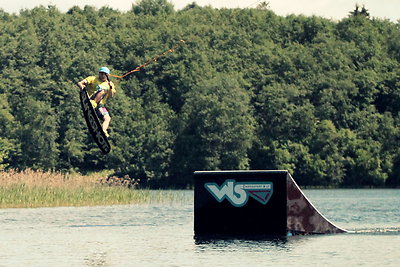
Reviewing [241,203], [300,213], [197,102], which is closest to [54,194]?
[241,203]

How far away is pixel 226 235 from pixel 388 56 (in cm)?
9004

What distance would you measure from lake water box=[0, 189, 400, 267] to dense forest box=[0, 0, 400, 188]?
50.5 m

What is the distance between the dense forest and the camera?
9188 centimetres

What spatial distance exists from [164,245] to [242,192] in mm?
2620

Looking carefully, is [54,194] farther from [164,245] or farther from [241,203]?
[241,203]

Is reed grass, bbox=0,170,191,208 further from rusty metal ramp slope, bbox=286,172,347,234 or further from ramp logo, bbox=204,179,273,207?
rusty metal ramp slope, bbox=286,172,347,234

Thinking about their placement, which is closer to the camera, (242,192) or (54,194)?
(242,192)

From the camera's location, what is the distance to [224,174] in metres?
28.1

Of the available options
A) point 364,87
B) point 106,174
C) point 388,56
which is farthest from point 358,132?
point 106,174

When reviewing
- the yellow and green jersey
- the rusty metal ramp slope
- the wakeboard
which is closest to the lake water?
the rusty metal ramp slope

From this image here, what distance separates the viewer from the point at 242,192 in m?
27.8

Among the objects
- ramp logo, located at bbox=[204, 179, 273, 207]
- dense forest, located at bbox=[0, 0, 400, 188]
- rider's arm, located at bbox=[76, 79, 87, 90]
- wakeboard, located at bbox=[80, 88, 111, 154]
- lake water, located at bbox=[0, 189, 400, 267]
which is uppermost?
dense forest, located at bbox=[0, 0, 400, 188]

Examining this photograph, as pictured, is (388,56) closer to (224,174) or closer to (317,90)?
(317,90)

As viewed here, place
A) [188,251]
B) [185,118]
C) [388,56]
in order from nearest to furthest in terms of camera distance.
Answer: [188,251] < [185,118] < [388,56]
